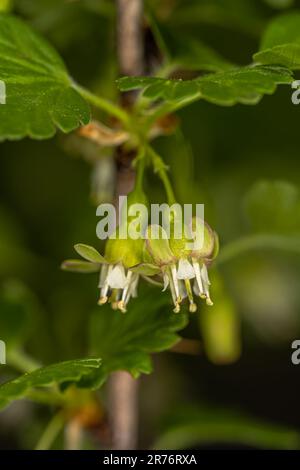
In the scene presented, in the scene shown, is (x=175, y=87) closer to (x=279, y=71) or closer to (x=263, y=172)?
(x=279, y=71)

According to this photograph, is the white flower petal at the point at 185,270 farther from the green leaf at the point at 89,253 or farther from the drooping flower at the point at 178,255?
the green leaf at the point at 89,253

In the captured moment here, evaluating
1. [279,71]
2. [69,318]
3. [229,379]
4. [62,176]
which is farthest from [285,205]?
[229,379]

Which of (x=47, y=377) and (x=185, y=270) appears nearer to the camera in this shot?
(x=47, y=377)

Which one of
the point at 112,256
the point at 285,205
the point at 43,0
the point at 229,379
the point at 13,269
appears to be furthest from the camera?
the point at 229,379

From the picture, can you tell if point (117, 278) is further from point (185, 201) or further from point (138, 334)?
point (185, 201)

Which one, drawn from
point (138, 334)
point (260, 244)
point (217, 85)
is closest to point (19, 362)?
point (138, 334)

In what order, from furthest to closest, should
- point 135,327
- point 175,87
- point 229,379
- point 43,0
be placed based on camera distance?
point 229,379 → point 43,0 → point 135,327 → point 175,87

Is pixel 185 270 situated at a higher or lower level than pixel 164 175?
lower

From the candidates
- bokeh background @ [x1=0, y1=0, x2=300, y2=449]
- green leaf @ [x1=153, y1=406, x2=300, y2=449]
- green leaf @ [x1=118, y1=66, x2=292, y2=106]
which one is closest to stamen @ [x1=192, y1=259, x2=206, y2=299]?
green leaf @ [x1=118, y1=66, x2=292, y2=106]
